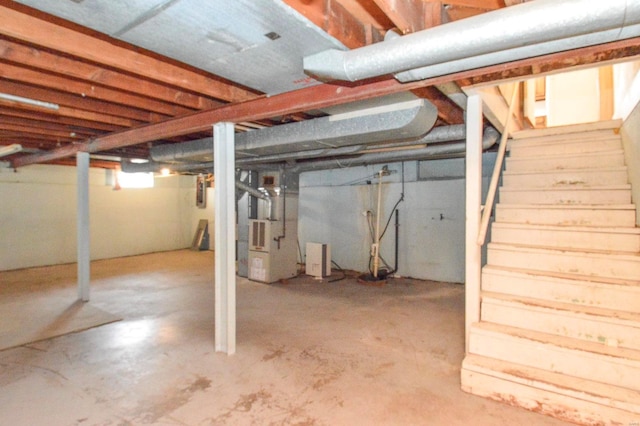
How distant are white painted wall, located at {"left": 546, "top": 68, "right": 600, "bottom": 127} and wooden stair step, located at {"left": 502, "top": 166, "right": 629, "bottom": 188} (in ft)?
9.01

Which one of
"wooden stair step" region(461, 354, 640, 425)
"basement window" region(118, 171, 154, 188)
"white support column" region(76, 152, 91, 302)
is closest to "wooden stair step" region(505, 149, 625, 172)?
"wooden stair step" region(461, 354, 640, 425)

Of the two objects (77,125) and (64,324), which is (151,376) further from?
(77,125)

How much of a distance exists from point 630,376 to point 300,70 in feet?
8.46

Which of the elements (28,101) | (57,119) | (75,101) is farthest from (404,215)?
(28,101)

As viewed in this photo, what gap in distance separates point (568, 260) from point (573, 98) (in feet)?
13.4

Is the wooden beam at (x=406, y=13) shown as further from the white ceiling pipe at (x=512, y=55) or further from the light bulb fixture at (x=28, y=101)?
the light bulb fixture at (x=28, y=101)

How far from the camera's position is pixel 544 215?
2.91 metres

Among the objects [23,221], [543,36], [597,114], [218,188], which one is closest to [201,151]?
[218,188]

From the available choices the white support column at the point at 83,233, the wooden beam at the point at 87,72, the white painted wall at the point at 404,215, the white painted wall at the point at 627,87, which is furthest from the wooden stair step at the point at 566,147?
the white support column at the point at 83,233

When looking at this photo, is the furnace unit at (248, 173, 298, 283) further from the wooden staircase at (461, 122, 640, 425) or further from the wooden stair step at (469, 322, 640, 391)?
the wooden stair step at (469, 322, 640, 391)

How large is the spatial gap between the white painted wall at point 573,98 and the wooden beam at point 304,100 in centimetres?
408

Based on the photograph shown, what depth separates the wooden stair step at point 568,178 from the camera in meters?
2.97

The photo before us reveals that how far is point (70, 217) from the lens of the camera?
7.29m

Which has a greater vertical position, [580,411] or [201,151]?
[201,151]
